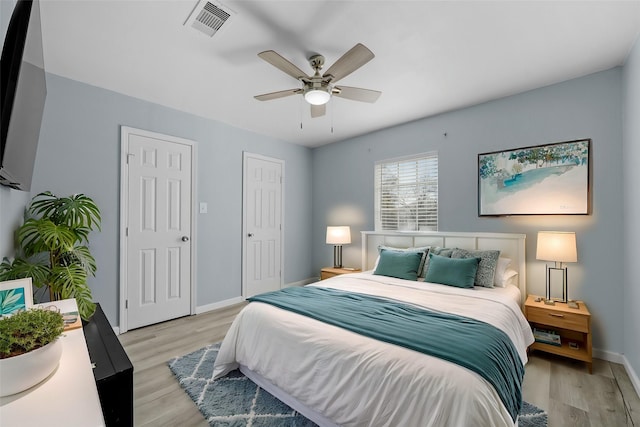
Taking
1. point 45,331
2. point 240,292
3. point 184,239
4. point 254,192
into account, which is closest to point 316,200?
point 254,192

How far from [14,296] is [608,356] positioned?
4084 mm

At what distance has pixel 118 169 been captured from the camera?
10.1 feet

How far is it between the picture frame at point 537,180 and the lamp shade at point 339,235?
1.81m

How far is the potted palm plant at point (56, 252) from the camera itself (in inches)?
77.8

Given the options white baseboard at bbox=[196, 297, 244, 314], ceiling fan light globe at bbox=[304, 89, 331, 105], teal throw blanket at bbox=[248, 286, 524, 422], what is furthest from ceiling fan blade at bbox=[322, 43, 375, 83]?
white baseboard at bbox=[196, 297, 244, 314]

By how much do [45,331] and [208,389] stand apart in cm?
159

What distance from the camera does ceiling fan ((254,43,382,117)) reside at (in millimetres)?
1906

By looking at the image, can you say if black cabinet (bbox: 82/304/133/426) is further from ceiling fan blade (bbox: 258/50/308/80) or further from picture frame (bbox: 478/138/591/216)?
picture frame (bbox: 478/138/591/216)

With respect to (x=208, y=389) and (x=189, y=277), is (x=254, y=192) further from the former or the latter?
(x=208, y=389)

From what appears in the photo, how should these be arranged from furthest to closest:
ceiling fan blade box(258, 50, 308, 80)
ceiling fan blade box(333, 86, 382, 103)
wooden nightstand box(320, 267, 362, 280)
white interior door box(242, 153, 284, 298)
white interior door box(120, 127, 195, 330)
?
1. white interior door box(242, 153, 284, 298)
2. wooden nightstand box(320, 267, 362, 280)
3. white interior door box(120, 127, 195, 330)
4. ceiling fan blade box(333, 86, 382, 103)
5. ceiling fan blade box(258, 50, 308, 80)

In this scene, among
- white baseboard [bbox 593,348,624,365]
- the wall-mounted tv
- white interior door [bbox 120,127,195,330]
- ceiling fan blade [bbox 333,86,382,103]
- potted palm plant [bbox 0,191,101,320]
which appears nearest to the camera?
the wall-mounted tv

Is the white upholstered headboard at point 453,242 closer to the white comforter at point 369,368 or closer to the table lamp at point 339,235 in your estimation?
the table lamp at point 339,235

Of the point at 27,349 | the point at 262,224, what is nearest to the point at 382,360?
the point at 27,349

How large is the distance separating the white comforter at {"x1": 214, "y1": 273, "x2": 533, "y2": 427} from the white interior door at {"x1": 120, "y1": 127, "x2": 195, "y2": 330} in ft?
5.18
